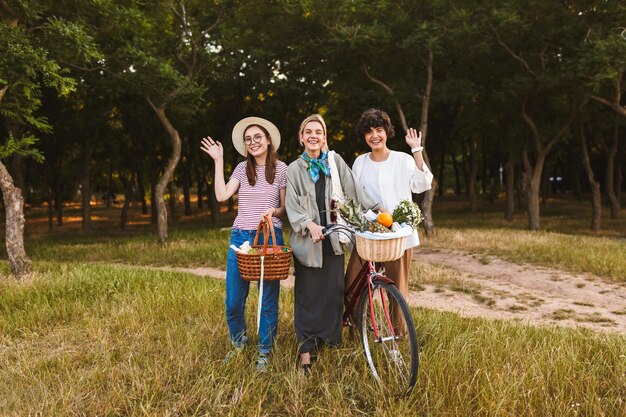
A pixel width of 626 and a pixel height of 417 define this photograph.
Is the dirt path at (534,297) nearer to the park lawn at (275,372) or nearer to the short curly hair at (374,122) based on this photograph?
the park lawn at (275,372)

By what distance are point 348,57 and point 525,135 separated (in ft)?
26.9

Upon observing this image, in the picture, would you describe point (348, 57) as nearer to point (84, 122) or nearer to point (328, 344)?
point (84, 122)

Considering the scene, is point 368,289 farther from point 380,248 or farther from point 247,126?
point 247,126

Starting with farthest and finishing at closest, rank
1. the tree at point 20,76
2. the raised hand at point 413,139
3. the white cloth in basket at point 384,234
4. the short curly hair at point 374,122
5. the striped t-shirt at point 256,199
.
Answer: the tree at point 20,76
the raised hand at point 413,139
the short curly hair at point 374,122
the striped t-shirt at point 256,199
the white cloth in basket at point 384,234

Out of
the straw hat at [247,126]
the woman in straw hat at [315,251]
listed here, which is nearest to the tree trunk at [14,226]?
the straw hat at [247,126]

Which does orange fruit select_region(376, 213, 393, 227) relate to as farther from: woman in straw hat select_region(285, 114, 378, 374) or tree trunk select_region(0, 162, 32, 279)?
tree trunk select_region(0, 162, 32, 279)

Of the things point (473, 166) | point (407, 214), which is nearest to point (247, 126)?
point (407, 214)

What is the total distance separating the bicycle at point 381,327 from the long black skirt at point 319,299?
0.67 feet

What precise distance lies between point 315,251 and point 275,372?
106cm

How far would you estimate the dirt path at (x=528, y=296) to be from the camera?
22.0 feet

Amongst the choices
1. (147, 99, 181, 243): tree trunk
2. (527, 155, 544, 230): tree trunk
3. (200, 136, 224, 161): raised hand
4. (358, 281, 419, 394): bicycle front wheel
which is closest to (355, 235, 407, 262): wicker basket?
(358, 281, 419, 394): bicycle front wheel

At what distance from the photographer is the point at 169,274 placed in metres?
8.09

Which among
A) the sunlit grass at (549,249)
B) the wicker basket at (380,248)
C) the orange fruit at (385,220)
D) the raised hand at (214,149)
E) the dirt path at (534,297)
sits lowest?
the dirt path at (534,297)

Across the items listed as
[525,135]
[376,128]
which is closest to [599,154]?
[525,135]
